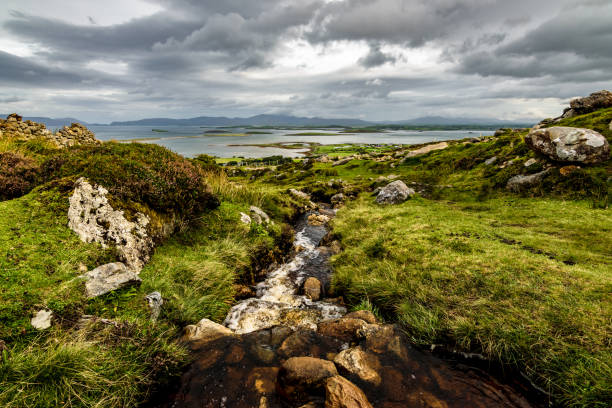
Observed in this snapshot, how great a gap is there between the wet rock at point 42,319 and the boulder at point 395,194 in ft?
71.5

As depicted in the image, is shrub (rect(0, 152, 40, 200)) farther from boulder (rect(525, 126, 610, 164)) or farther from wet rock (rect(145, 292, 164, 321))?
boulder (rect(525, 126, 610, 164))

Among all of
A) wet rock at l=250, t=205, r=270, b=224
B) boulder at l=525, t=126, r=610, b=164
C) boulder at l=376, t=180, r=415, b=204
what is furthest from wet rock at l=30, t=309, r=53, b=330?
boulder at l=525, t=126, r=610, b=164

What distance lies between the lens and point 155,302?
287 inches

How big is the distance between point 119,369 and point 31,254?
177 inches

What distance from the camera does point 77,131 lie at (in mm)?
25312

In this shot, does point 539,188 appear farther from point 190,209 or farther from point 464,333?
point 190,209

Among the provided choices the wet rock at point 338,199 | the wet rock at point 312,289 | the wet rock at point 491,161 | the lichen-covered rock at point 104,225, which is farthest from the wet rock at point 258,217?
the wet rock at point 491,161

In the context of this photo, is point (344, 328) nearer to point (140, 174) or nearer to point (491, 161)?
point (140, 174)

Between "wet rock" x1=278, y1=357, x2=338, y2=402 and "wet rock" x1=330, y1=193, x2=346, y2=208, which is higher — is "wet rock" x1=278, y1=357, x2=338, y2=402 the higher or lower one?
the higher one

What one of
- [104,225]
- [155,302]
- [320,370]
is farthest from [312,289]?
[104,225]

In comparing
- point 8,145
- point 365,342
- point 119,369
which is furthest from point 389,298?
point 8,145

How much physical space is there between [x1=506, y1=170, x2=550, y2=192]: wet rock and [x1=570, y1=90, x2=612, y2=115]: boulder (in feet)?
46.7

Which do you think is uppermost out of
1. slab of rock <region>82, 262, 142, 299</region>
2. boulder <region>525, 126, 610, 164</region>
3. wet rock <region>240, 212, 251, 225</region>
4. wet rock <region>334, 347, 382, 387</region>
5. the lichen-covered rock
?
boulder <region>525, 126, 610, 164</region>

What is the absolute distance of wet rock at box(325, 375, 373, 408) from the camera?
15.8 feet
